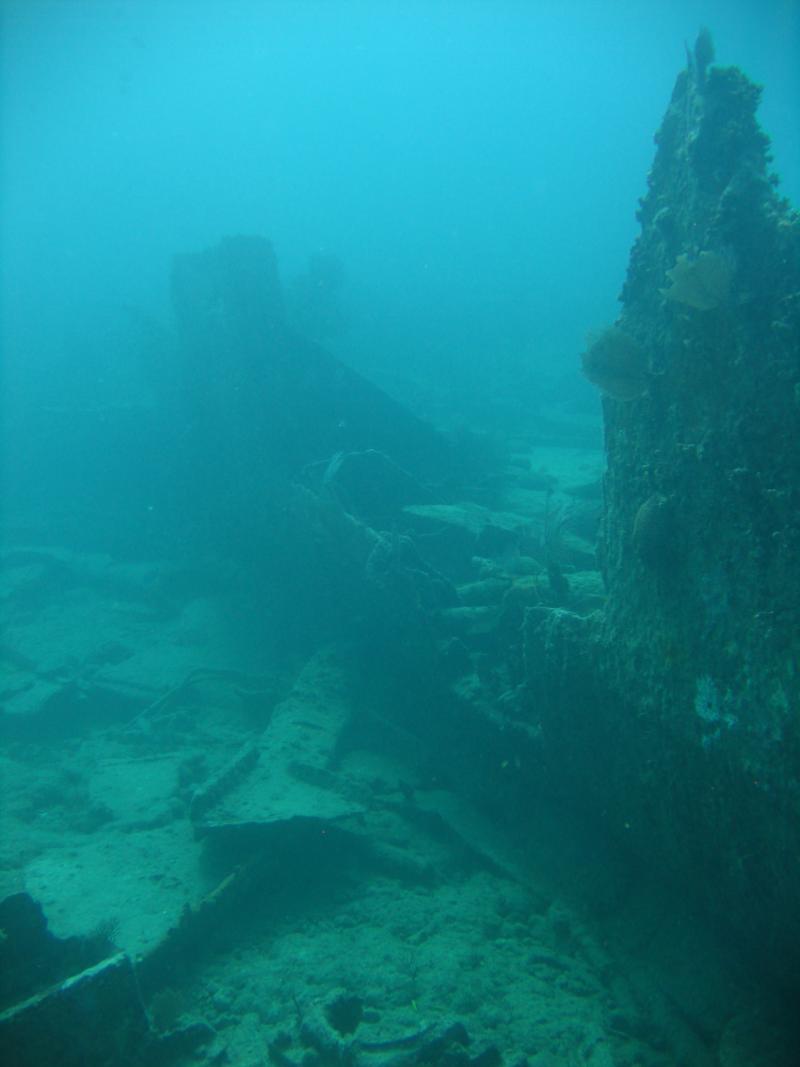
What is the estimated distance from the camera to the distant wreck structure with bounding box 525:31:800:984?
326 centimetres

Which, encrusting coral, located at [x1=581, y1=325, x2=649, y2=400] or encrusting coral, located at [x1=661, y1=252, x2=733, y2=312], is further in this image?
encrusting coral, located at [x1=581, y1=325, x2=649, y2=400]

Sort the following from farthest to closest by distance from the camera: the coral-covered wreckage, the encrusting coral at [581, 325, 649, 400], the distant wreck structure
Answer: the encrusting coral at [581, 325, 649, 400] → the coral-covered wreckage → the distant wreck structure

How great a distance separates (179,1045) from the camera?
3.74m


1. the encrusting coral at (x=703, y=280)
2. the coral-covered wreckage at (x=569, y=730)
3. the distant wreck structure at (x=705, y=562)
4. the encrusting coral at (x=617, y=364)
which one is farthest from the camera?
the encrusting coral at (x=617, y=364)

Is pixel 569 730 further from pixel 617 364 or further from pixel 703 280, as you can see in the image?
A: pixel 703 280

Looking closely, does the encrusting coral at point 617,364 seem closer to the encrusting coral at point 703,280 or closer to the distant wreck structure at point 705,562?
the distant wreck structure at point 705,562

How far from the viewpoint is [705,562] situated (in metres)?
3.67

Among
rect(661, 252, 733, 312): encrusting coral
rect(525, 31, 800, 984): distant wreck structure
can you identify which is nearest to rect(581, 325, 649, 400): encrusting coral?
rect(525, 31, 800, 984): distant wreck structure

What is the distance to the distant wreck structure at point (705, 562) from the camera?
3.26 meters

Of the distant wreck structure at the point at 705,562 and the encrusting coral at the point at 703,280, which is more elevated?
the encrusting coral at the point at 703,280

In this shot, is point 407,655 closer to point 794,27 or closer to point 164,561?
point 164,561

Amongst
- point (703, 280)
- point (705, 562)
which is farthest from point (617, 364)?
point (705, 562)

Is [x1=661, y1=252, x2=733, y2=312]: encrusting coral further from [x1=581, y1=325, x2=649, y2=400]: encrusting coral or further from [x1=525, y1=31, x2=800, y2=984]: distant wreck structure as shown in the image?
[x1=581, y1=325, x2=649, y2=400]: encrusting coral

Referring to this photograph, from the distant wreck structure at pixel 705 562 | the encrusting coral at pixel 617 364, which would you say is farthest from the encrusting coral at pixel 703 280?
the encrusting coral at pixel 617 364
